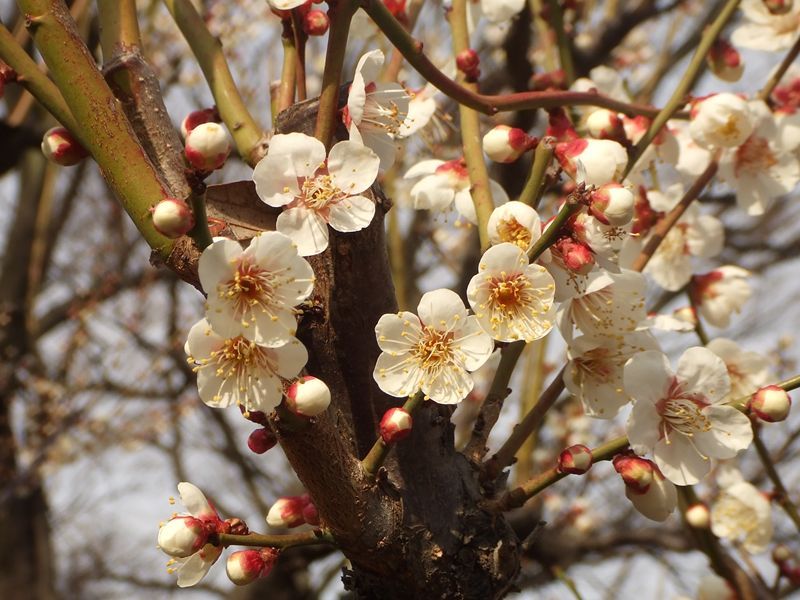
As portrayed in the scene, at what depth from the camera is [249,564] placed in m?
1.17

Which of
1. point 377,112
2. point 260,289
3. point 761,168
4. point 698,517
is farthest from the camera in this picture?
point 761,168

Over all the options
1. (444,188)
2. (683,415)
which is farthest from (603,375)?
(444,188)

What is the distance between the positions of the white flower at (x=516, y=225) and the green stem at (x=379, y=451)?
0.86 feet

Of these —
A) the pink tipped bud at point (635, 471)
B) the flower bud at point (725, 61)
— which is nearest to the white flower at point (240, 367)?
the pink tipped bud at point (635, 471)

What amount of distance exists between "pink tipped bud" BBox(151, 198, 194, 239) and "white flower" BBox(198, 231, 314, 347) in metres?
0.06

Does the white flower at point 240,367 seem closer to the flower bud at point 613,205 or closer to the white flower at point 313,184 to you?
the white flower at point 313,184

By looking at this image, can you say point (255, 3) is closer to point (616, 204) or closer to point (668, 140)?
point (668, 140)

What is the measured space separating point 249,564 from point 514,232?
591 mm

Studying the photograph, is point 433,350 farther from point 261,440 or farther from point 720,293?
point 720,293

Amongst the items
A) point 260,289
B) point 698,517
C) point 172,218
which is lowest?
point 698,517

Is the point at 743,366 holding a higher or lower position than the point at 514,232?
lower

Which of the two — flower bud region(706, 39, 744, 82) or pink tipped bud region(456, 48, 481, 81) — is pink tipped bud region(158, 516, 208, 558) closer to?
pink tipped bud region(456, 48, 481, 81)

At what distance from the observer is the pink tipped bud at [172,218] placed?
0.89 meters

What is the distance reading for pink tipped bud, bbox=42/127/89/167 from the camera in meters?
1.19
